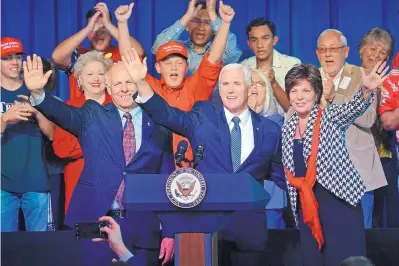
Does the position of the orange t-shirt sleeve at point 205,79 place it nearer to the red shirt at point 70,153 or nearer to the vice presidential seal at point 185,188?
the red shirt at point 70,153

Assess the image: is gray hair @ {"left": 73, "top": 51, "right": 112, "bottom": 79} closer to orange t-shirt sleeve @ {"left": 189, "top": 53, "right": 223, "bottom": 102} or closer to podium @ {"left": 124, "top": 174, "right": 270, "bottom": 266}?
orange t-shirt sleeve @ {"left": 189, "top": 53, "right": 223, "bottom": 102}

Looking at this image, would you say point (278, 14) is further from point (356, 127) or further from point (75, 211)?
point (75, 211)

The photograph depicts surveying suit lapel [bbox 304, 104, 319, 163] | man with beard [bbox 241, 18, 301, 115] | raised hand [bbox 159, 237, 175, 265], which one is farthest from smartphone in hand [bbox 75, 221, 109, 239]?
man with beard [bbox 241, 18, 301, 115]

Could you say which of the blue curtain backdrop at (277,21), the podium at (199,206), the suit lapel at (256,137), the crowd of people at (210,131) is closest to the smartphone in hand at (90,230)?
the crowd of people at (210,131)

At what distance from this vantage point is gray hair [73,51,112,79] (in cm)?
483

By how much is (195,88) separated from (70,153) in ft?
2.61

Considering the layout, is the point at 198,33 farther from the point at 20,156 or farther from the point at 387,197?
the point at 387,197

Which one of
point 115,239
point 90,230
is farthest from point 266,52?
point 115,239

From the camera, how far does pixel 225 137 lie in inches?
163

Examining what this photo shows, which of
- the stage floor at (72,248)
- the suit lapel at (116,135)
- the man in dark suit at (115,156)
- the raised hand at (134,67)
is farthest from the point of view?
the stage floor at (72,248)

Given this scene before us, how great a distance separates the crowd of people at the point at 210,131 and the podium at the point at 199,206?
166 mm

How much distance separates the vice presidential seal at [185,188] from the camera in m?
3.21

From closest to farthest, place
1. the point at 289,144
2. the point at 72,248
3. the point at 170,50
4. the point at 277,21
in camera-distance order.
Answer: the point at 289,144 → the point at 72,248 → the point at 170,50 → the point at 277,21

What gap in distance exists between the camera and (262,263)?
444 cm
